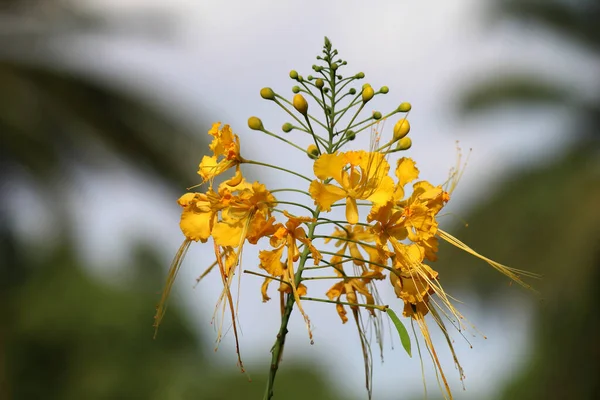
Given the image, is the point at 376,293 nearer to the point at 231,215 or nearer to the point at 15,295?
the point at 231,215

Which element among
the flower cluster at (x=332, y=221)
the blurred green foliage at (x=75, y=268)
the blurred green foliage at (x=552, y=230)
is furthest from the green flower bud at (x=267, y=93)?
the blurred green foliage at (x=552, y=230)

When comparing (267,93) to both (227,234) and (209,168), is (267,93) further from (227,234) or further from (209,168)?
(227,234)

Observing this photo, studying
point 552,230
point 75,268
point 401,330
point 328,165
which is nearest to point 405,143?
point 328,165

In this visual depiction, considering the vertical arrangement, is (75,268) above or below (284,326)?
below

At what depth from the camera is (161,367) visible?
15547 millimetres

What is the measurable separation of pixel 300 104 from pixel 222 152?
26 cm

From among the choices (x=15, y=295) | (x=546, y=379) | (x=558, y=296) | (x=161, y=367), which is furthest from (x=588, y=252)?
(x=15, y=295)

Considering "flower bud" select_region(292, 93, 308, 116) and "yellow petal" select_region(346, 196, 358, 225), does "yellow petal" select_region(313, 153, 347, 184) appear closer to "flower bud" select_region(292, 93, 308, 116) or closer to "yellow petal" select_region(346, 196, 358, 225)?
"yellow petal" select_region(346, 196, 358, 225)

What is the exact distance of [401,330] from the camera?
206 centimetres

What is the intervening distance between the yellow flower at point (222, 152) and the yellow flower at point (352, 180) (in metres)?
0.31

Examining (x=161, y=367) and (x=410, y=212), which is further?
(x=161, y=367)

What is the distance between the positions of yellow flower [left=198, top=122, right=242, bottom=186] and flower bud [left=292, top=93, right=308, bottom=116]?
0.61 feet

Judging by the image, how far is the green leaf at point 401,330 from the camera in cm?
204

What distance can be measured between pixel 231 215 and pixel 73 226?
8446 millimetres
